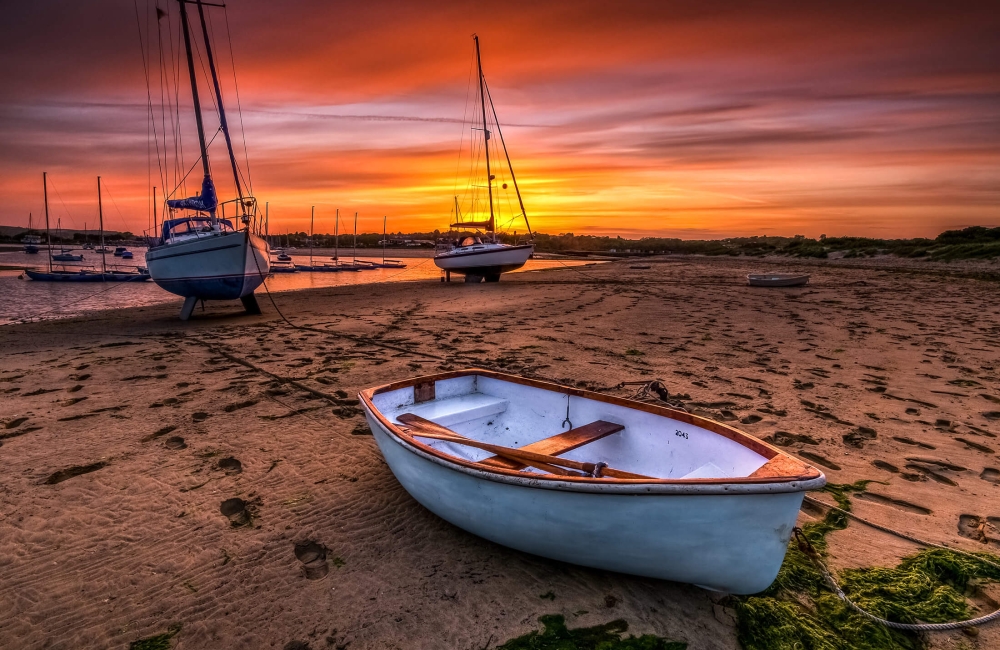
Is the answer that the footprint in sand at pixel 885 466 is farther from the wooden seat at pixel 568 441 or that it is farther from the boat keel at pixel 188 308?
the boat keel at pixel 188 308

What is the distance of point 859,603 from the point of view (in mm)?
3303

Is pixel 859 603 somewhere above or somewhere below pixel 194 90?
below

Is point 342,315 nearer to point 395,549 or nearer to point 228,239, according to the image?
point 228,239

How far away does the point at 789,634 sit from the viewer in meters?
3.05

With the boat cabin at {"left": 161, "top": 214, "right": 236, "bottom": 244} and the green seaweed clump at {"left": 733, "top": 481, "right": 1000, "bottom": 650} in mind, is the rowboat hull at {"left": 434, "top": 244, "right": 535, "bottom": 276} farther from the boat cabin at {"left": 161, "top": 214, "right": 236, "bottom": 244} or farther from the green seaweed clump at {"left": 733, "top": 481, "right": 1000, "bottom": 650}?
the green seaweed clump at {"left": 733, "top": 481, "right": 1000, "bottom": 650}

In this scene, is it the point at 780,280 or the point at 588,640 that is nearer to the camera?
the point at 588,640

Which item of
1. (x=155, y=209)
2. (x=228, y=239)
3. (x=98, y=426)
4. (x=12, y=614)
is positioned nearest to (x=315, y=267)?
(x=155, y=209)

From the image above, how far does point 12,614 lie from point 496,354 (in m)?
7.41

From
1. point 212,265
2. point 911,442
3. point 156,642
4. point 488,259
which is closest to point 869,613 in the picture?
point 911,442

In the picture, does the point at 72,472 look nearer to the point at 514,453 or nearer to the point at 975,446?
the point at 514,453

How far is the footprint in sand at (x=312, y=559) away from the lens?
12.0 ft

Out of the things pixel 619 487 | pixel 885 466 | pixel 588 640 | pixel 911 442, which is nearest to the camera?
pixel 619 487

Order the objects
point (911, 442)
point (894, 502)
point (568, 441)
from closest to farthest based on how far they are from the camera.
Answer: point (894, 502)
point (568, 441)
point (911, 442)

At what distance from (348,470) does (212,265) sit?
12.5 metres
